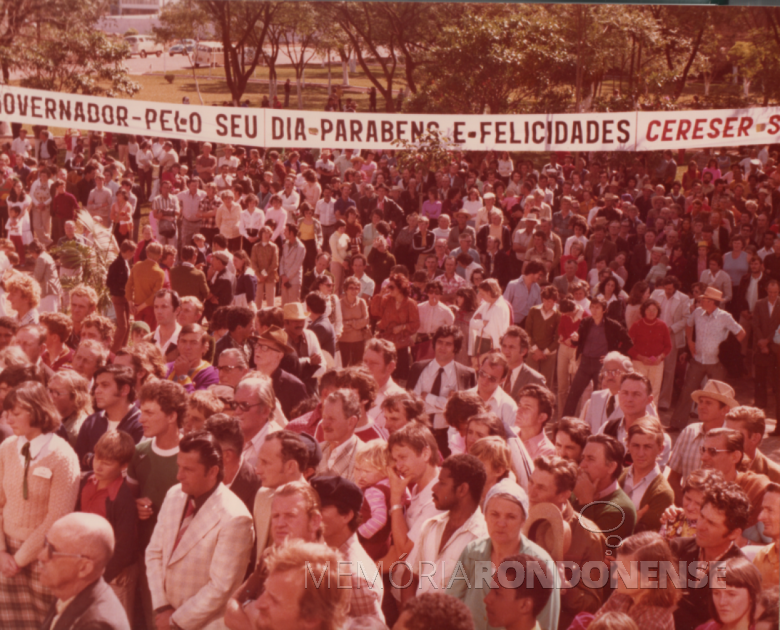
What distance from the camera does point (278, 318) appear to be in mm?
6246

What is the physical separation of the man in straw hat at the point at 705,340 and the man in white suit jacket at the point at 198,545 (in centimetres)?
530

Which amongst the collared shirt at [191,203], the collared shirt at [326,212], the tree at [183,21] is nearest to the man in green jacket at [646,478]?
the collared shirt at [326,212]

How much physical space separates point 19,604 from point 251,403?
4.55ft

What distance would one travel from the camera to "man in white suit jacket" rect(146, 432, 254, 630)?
12.5 feet

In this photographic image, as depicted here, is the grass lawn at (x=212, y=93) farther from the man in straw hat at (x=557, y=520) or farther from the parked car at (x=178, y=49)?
the man in straw hat at (x=557, y=520)

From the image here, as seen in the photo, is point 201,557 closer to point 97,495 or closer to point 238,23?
point 97,495

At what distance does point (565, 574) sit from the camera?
395 centimetres

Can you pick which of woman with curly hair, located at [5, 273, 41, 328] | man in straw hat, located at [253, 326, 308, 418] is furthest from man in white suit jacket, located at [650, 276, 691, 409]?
woman with curly hair, located at [5, 273, 41, 328]

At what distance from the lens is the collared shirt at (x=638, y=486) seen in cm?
468

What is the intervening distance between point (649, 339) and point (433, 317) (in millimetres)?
1792

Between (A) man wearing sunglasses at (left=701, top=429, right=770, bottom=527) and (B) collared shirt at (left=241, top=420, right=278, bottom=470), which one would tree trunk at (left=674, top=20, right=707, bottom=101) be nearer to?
(A) man wearing sunglasses at (left=701, top=429, right=770, bottom=527)

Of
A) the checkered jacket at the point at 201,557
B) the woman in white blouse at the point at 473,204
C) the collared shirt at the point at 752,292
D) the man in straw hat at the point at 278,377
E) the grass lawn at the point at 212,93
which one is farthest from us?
the grass lawn at the point at 212,93

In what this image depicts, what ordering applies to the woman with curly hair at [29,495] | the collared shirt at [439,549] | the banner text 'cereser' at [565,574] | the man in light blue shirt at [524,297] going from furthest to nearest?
the man in light blue shirt at [524,297] → the woman with curly hair at [29,495] → the collared shirt at [439,549] → the banner text 'cereser' at [565,574]

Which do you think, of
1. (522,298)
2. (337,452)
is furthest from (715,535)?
(522,298)
